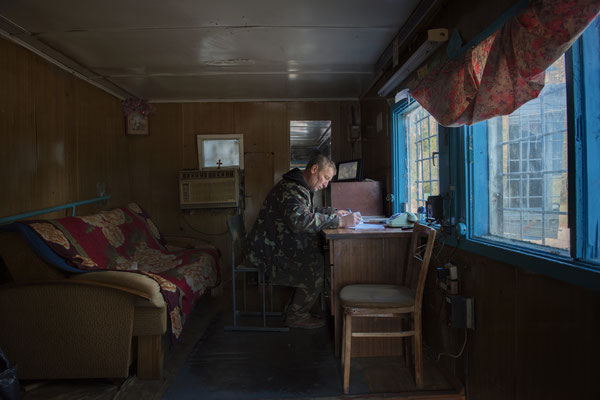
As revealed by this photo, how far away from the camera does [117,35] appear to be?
7.91 feet

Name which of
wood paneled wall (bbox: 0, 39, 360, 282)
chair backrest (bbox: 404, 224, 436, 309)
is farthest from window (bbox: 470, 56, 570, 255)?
Answer: wood paneled wall (bbox: 0, 39, 360, 282)

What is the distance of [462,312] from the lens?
163 centimetres

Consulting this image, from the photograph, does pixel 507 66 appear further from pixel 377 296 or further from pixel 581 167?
pixel 377 296

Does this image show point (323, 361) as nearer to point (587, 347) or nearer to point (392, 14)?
point (587, 347)

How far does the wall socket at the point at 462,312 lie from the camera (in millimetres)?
1612

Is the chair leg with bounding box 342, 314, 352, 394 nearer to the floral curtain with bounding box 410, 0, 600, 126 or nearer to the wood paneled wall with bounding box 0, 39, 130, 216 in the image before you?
the floral curtain with bounding box 410, 0, 600, 126

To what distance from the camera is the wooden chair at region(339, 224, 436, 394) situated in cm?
168

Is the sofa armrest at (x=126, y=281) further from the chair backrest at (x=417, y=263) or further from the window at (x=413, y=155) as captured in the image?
the window at (x=413, y=155)

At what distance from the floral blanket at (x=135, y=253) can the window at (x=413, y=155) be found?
1.78 m

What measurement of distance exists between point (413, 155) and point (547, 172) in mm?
1394

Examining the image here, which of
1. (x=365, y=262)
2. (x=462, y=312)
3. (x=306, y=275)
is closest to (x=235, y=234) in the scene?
(x=306, y=275)

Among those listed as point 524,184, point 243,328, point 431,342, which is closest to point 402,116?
point 524,184

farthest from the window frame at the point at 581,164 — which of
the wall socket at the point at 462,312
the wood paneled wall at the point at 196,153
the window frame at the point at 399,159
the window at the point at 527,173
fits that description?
the wood paneled wall at the point at 196,153

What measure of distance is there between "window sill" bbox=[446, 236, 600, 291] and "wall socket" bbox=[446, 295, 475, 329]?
0.82ft
